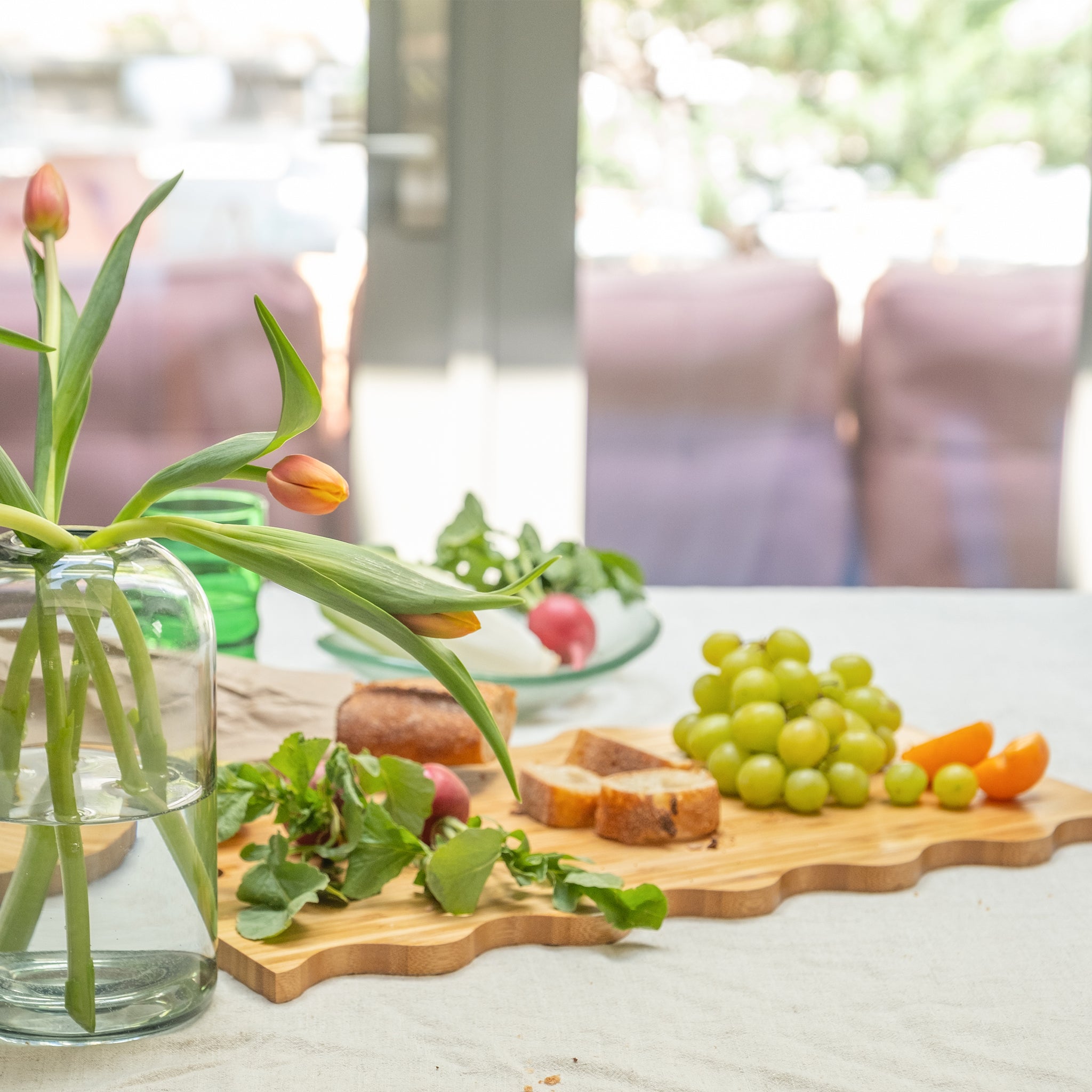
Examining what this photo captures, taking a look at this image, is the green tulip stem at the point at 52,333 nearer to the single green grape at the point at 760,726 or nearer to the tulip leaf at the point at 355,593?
the tulip leaf at the point at 355,593

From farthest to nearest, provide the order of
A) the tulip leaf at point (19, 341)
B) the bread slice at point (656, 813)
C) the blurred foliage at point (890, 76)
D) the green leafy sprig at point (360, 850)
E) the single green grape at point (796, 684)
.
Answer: the blurred foliage at point (890, 76), the single green grape at point (796, 684), the bread slice at point (656, 813), the green leafy sprig at point (360, 850), the tulip leaf at point (19, 341)

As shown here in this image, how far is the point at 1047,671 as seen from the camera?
1275 millimetres

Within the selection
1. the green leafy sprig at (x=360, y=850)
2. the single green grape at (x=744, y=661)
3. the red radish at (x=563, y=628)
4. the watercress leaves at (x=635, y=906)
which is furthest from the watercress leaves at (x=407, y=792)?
the red radish at (x=563, y=628)

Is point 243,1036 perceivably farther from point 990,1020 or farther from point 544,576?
point 544,576

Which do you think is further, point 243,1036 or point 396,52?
point 396,52

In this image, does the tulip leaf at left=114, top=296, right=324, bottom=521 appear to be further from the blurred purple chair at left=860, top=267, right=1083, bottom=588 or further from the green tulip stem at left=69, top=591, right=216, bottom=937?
the blurred purple chair at left=860, top=267, right=1083, bottom=588

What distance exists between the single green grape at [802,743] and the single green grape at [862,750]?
0.02 meters

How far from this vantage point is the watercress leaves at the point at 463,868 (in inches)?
25.4

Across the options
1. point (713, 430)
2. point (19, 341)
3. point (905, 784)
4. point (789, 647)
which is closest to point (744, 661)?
point (789, 647)

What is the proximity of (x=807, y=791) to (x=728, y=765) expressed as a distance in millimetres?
62

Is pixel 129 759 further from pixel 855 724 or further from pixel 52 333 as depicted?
pixel 855 724

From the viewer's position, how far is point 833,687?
0.92 m

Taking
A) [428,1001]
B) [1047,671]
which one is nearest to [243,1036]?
[428,1001]

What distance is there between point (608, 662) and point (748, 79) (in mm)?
2202
